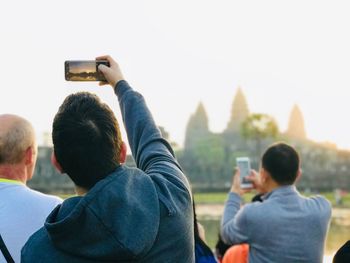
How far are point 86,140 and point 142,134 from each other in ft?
0.95

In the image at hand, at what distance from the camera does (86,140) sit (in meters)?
1.51

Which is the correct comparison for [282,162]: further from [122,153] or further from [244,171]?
[122,153]

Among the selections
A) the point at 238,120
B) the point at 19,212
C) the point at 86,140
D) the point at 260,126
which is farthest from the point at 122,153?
the point at 238,120

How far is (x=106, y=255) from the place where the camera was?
1.45 m

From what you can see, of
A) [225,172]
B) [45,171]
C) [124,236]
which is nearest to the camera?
[124,236]

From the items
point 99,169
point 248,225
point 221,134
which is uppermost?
point 99,169

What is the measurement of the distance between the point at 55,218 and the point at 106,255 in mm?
161

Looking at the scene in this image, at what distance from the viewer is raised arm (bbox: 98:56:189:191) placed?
1.71 m

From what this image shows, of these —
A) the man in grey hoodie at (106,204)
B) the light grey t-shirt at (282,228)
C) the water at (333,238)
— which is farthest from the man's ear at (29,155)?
the water at (333,238)

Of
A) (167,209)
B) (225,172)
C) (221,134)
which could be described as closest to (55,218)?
(167,209)

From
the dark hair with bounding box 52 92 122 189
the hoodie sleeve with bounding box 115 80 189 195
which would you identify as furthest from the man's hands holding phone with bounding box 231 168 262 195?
the dark hair with bounding box 52 92 122 189

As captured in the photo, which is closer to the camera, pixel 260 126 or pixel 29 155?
pixel 29 155

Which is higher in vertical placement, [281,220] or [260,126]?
[281,220]

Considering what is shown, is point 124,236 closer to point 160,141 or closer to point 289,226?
point 160,141
